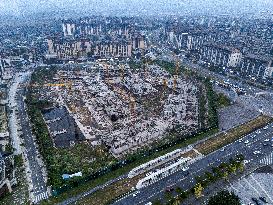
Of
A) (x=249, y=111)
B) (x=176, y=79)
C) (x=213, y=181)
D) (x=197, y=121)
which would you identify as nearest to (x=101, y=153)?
(x=213, y=181)

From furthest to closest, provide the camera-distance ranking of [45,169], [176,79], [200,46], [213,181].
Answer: [200,46] < [176,79] < [45,169] < [213,181]

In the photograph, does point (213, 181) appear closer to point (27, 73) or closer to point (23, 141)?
point (23, 141)

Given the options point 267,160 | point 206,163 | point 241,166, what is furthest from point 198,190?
point 267,160

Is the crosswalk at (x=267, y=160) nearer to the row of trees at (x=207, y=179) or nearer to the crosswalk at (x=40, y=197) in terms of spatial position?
the row of trees at (x=207, y=179)

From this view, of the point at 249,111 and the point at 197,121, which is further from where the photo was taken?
the point at 249,111

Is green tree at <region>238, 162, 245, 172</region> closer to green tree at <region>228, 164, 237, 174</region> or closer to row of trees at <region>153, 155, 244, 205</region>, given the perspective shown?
row of trees at <region>153, 155, 244, 205</region>

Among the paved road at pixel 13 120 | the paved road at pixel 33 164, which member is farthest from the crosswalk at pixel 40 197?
the paved road at pixel 13 120

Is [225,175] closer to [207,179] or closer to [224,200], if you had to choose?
[207,179]
